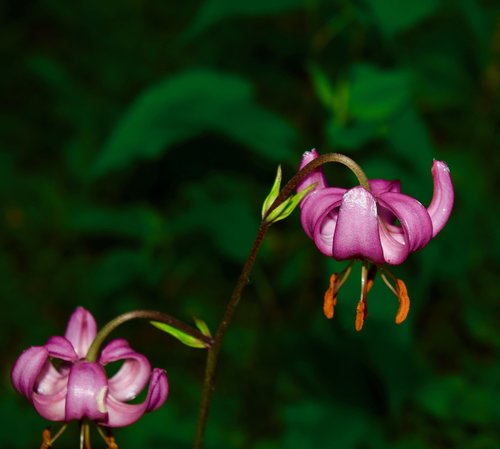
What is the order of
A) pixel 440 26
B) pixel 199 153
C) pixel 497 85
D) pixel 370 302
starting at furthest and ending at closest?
pixel 497 85 < pixel 440 26 < pixel 199 153 < pixel 370 302

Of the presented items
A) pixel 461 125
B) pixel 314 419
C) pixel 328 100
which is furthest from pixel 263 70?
pixel 461 125

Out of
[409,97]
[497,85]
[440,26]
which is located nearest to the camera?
[409,97]

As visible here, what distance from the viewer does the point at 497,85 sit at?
5039 millimetres

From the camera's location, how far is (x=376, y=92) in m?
2.54

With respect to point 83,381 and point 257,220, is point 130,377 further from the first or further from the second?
point 257,220

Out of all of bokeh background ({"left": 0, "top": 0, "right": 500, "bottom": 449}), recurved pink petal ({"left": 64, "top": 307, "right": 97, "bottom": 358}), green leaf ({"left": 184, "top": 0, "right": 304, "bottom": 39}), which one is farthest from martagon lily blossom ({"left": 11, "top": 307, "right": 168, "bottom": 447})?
green leaf ({"left": 184, "top": 0, "right": 304, "bottom": 39})

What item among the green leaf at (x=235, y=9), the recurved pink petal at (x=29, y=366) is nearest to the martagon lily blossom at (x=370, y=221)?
the recurved pink petal at (x=29, y=366)

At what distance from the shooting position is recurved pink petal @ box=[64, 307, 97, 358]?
1.54 m

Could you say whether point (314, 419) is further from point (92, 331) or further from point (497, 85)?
point (497, 85)

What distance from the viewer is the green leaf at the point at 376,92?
8.13 ft

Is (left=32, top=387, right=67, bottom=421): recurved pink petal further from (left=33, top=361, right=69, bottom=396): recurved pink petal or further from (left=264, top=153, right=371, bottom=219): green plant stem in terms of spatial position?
(left=264, top=153, right=371, bottom=219): green plant stem

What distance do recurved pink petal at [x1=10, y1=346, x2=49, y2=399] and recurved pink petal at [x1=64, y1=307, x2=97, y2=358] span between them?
0.14 meters

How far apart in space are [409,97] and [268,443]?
148 cm

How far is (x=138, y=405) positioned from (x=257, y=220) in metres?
1.80
